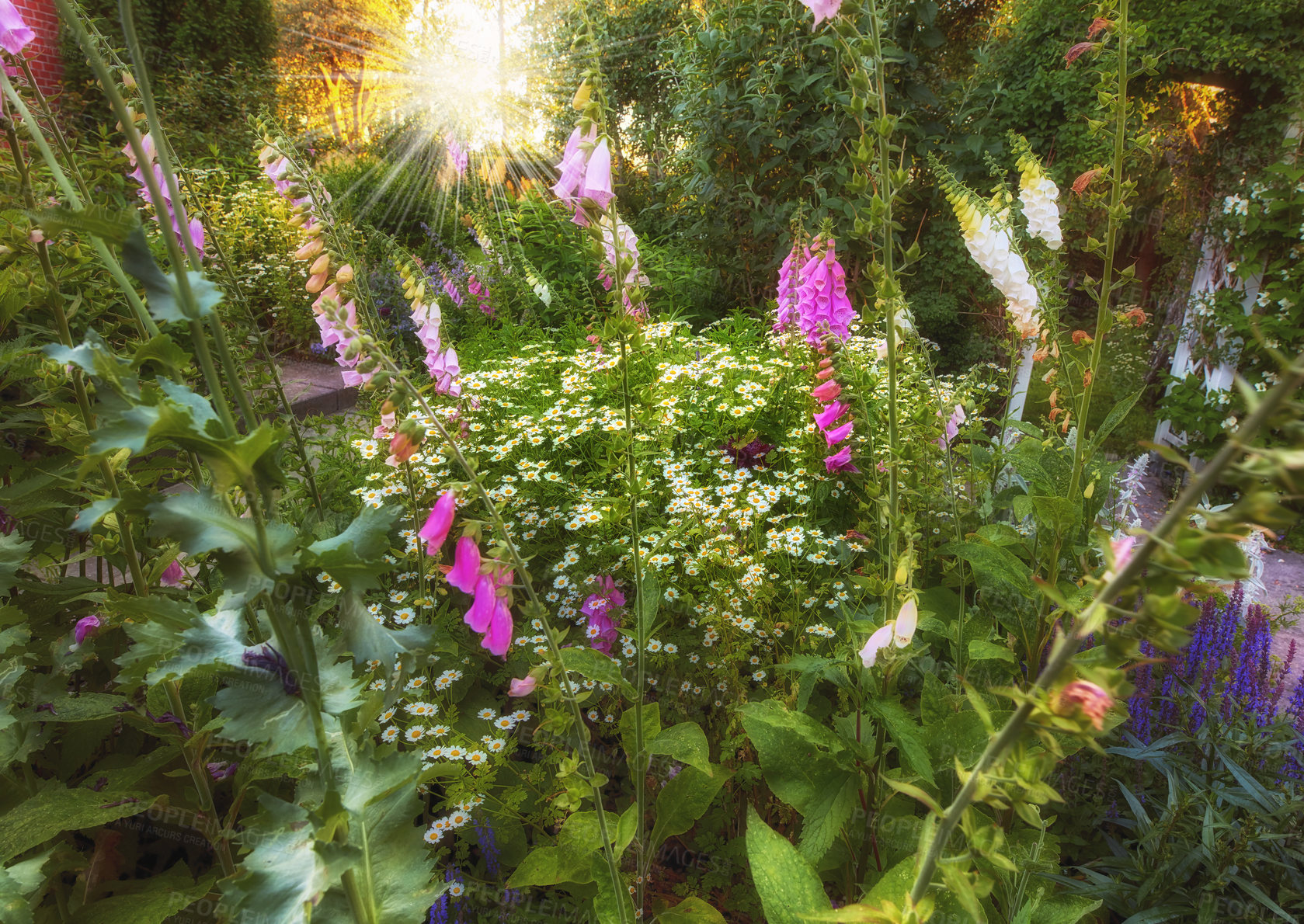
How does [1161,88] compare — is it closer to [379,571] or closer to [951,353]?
[951,353]

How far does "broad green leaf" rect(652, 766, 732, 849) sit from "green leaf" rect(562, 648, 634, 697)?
302 mm

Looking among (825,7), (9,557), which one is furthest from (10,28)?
(825,7)

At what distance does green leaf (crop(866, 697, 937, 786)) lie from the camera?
117cm

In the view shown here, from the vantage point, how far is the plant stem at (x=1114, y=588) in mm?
372


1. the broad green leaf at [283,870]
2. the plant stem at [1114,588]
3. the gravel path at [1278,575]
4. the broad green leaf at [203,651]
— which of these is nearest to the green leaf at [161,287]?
the broad green leaf at [203,651]

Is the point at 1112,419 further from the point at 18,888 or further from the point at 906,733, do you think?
the point at 18,888

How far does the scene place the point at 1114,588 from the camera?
17.4 inches

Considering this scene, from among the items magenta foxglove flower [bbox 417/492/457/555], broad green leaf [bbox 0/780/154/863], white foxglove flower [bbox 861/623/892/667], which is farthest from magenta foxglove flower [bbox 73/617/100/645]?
white foxglove flower [bbox 861/623/892/667]

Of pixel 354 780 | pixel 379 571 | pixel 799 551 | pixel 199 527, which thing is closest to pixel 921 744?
pixel 799 551

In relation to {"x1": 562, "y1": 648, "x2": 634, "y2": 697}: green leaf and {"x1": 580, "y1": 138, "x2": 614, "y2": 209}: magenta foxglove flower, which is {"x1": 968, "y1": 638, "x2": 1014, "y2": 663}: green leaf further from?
{"x1": 580, "y1": 138, "x2": 614, "y2": 209}: magenta foxglove flower

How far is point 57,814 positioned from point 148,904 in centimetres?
21

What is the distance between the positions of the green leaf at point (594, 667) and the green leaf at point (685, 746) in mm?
122

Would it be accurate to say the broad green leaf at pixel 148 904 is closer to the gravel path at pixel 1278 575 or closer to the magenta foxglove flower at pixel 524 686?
the magenta foxglove flower at pixel 524 686

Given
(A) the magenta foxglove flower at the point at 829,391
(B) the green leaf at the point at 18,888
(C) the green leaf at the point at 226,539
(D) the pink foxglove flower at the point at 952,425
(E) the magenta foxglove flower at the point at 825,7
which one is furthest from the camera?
(D) the pink foxglove flower at the point at 952,425
